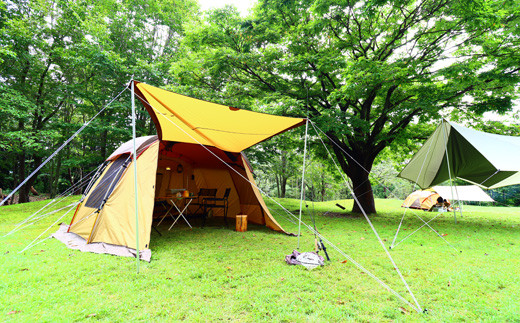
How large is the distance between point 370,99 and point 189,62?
221 inches

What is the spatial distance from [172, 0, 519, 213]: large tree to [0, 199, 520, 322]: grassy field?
2.23 metres

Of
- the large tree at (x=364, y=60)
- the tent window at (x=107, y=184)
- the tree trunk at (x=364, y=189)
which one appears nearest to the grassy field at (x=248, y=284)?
the tent window at (x=107, y=184)

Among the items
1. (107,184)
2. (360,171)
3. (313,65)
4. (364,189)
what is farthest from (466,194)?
(107,184)

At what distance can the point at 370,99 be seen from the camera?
6879 mm

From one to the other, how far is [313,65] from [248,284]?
219 inches

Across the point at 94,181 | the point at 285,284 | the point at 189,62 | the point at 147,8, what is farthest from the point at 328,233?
the point at 147,8

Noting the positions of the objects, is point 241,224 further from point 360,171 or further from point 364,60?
point 360,171

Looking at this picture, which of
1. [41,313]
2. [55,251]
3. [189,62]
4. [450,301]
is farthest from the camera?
[189,62]

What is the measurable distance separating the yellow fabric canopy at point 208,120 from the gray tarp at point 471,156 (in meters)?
2.88

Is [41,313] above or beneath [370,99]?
beneath

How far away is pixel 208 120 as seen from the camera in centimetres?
358

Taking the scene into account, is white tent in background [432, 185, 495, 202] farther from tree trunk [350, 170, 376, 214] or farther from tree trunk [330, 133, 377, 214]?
tree trunk [330, 133, 377, 214]

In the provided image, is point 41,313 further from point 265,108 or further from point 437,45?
point 437,45

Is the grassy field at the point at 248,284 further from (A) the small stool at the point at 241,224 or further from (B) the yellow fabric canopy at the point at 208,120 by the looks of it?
(B) the yellow fabric canopy at the point at 208,120
